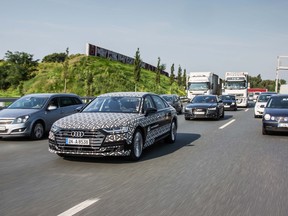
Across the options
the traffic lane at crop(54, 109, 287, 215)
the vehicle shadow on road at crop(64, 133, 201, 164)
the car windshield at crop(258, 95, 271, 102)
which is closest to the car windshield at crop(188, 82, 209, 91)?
the car windshield at crop(258, 95, 271, 102)

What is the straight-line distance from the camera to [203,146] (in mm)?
9984

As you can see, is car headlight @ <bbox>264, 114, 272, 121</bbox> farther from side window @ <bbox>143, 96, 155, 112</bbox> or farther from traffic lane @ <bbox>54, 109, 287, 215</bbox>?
traffic lane @ <bbox>54, 109, 287, 215</bbox>

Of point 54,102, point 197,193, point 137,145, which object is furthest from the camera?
point 54,102

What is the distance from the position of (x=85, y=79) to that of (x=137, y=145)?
58.6 m

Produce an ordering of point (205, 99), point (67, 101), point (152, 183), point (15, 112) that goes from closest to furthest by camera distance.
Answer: point (152, 183) → point (15, 112) → point (67, 101) → point (205, 99)

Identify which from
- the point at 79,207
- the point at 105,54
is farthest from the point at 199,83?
the point at 105,54

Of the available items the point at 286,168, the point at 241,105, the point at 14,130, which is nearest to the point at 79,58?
the point at 241,105

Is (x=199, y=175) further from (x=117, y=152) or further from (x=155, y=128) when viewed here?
(x=155, y=128)

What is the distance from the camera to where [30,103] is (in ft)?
40.1

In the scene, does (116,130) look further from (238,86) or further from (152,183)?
(238,86)

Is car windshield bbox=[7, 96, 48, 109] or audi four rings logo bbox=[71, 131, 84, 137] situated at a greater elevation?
car windshield bbox=[7, 96, 48, 109]

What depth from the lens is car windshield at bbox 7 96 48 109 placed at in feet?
39.5

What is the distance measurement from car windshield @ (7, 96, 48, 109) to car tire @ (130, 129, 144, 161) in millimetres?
5216

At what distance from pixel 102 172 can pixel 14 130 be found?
17.4 feet
